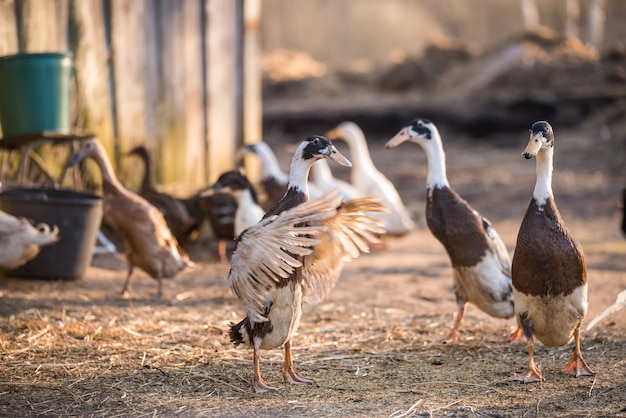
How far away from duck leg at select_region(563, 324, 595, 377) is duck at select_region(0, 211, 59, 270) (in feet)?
12.8

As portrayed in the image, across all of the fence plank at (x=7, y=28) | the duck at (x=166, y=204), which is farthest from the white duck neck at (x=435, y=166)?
the fence plank at (x=7, y=28)

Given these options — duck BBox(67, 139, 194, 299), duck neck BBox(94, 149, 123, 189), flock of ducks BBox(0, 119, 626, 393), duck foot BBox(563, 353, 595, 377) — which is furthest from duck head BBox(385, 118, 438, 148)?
duck neck BBox(94, 149, 123, 189)

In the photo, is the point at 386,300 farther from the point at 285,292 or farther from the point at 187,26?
the point at 187,26

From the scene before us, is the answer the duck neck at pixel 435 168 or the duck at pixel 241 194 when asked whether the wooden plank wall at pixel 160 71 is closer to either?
the duck at pixel 241 194

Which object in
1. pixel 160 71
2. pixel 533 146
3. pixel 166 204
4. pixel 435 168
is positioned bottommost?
pixel 166 204

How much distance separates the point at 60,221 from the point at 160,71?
3.03m

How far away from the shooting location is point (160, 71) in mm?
9453

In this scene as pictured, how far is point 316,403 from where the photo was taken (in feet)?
14.9

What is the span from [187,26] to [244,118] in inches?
55.5

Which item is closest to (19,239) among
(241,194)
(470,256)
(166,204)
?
(241,194)

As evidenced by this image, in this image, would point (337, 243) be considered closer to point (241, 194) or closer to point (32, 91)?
point (241, 194)

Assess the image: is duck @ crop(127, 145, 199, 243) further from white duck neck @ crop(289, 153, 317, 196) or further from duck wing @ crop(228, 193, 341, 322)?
duck wing @ crop(228, 193, 341, 322)

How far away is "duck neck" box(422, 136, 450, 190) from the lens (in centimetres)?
626

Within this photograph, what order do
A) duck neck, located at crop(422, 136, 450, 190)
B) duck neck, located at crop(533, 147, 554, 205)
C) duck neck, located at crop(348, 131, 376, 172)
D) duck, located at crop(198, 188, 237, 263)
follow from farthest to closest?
duck neck, located at crop(348, 131, 376, 172)
duck, located at crop(198, 188, 237, 263)
duck neck, located at crop(422, 136, 450, 190)
duck neck, located at crop(533, 147, 554, 205)
